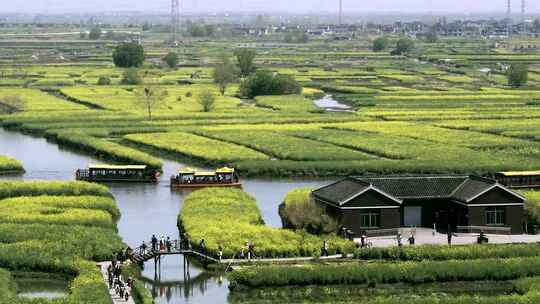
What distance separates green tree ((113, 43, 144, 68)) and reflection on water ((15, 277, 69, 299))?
62.5 m

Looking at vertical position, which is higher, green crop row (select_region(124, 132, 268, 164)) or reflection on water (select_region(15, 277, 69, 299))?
green crop row (select_region(124, 132, 268, 164))

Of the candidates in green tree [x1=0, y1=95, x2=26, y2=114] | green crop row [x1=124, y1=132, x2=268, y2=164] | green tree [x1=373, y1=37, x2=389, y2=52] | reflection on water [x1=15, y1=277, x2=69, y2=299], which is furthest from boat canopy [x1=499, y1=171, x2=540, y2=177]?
green tree [x1=373, y1=37, x2=389, y2=52]

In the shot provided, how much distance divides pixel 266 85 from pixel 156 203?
33.9 meters

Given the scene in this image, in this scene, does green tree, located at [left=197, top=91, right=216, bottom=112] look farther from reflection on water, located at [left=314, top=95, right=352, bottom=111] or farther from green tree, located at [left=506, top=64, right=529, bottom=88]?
green tree, located at [left=506, top=64, right=529, bottom=88]

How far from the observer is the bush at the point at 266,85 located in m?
65.4

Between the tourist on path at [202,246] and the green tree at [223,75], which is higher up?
the green tree at [223,75]

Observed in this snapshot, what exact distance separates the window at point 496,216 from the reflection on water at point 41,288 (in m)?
8.94

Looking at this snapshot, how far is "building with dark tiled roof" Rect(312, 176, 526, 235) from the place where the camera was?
25781mm

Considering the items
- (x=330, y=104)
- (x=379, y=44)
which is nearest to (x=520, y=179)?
(x=330, y=104)

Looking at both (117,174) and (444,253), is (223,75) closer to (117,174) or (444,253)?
(117,174)

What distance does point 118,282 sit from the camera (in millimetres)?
21078

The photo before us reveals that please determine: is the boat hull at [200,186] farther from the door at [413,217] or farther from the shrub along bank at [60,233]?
the door at [413,217]

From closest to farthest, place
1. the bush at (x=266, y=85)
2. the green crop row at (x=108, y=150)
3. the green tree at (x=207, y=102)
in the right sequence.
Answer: the green crop row at (x=108, y=150) → the green tree at (x=207, y=102) → the bush at (x=266, y=85)

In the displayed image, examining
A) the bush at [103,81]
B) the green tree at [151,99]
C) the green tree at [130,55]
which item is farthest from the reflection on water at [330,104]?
the green tree at [130,55]
